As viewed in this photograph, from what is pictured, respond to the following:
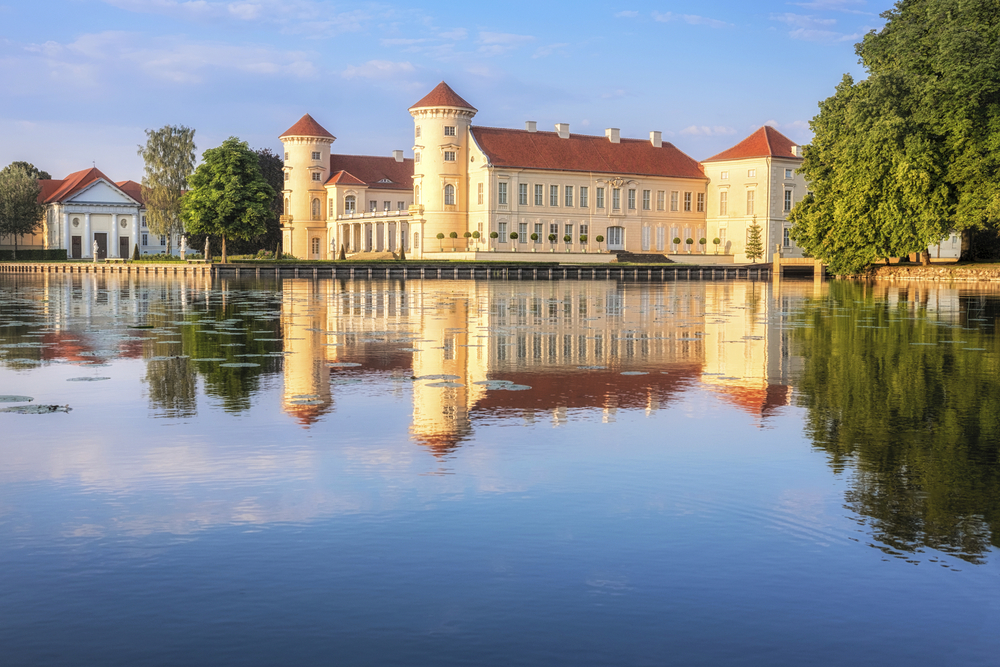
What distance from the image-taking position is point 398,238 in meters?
97.4

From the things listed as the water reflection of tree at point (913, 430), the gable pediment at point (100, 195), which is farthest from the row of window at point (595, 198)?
the water reflection of tree at point (913, 430)

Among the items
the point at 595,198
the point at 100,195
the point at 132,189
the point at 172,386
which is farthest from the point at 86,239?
the point at 172,386

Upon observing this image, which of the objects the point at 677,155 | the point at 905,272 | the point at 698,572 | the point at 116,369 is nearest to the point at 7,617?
the point at 698,572

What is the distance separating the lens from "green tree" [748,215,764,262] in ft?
320

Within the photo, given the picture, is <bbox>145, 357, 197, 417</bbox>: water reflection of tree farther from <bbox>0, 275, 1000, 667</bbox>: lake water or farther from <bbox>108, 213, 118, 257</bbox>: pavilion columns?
<bbox>108, 213, 118, 257</bbox>: pavilion columns

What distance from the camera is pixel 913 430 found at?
920 cm

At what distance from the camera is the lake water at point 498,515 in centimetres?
441

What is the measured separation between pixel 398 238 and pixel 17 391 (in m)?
86.6

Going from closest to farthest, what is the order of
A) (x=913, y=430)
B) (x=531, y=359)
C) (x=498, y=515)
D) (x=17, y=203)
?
(x=498, y=515) < (x=913, y=430) < (x=531, y=359) < (x=17, y=203)

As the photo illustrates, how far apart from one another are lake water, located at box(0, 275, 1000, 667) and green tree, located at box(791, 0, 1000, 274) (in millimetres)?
45198

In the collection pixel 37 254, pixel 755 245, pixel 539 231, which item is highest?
pixel 539 231

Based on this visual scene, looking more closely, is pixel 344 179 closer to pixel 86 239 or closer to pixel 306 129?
pixel 306 129

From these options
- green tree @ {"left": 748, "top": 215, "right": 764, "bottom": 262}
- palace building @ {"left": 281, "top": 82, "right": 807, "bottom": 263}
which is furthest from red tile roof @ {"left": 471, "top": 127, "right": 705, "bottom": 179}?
green tree @ {"left": 748, "top": 215, "right": 764, "bottom": 262}

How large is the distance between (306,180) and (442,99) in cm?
1953
